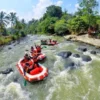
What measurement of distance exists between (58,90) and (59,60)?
634cm

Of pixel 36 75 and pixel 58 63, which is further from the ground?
pixel 36 75

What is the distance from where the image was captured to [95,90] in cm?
1170

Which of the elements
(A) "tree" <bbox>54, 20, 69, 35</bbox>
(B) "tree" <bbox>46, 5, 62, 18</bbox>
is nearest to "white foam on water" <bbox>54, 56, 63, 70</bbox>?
(A) "tree" <bbox>54, 20, 69, 35</bbox>

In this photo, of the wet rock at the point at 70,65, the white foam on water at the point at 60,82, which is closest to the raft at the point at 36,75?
the white foam on water at the point at 60,82

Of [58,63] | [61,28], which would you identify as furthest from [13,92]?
[61,28]

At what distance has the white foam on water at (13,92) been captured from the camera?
1173 centimetres

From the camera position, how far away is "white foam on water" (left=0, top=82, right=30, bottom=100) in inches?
462

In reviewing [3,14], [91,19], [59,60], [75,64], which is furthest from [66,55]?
[3,14]

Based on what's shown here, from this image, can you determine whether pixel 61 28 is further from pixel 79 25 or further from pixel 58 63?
pixel 58 63

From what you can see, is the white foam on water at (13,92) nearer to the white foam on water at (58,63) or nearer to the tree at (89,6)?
the white foam on water at (58,63)

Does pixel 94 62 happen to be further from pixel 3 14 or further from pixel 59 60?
pixel 3 14

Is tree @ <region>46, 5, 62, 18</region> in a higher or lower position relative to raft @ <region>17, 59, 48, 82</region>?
higher

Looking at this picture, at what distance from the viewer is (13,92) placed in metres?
12.4

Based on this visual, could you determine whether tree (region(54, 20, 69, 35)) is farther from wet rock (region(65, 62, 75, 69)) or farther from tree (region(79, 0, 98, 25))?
wet rock (region(65, 62, 75, 69))
